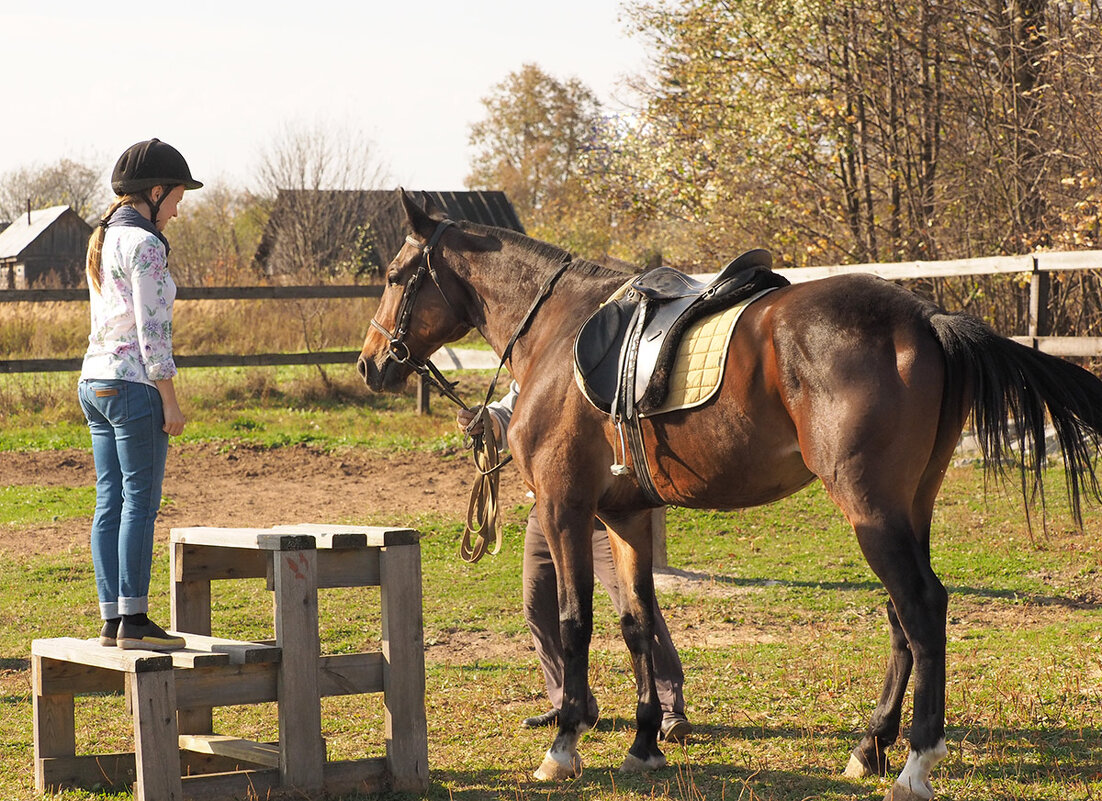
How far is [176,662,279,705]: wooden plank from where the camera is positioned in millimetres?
3809

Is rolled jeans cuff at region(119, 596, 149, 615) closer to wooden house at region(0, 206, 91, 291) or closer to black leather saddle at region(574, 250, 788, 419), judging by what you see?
black leather saddle at region(574, 250, 788, 419)

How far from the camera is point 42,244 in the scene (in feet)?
145

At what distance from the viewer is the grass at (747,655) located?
13.7ft

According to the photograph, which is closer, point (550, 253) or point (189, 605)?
point (189, 605)

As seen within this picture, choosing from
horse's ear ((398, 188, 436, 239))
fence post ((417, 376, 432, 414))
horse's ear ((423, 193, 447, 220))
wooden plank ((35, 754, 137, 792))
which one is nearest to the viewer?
wooden plank ((35, 754, 137, 792))

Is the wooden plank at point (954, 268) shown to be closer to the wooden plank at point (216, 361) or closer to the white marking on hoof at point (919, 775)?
the wooden plank at point (216, 361)

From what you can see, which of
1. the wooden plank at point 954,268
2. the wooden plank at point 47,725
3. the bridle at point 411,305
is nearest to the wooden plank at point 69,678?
the wooden plank at point 47,725

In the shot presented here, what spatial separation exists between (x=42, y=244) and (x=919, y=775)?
46.5 meters

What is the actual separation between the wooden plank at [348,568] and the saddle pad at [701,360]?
1.14 meters

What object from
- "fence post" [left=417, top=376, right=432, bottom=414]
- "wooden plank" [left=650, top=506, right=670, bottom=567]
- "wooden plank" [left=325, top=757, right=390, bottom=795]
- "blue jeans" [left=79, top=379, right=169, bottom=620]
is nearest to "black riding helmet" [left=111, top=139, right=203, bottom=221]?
"blue jeans" [left=79, top=379, right=169, bottom=620]

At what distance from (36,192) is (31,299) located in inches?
1896

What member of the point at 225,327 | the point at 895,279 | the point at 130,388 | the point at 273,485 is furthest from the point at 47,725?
the point at 225,327

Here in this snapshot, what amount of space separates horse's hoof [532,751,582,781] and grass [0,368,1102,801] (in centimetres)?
7

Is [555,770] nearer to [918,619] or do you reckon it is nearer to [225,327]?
[918,619]
